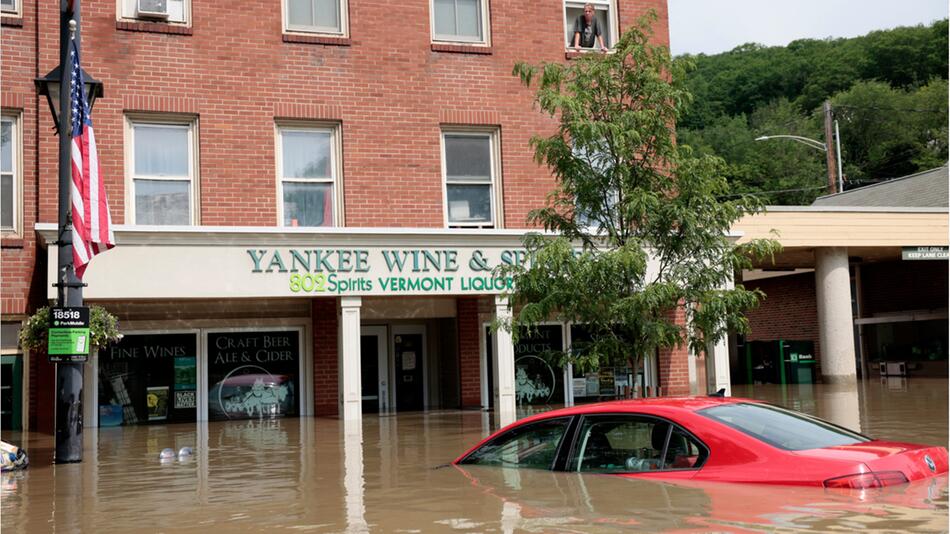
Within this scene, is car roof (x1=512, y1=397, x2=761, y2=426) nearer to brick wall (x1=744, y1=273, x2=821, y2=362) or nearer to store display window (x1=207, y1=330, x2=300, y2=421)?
store display window (x1=207, y1=330, x2=300, y2=421)

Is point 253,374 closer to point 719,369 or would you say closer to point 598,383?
point 598,383

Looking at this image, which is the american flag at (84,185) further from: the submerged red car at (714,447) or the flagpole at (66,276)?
the submerged red car at (714,447)

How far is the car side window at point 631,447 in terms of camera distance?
7.80 metres

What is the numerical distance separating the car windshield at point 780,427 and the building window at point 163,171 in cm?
1382

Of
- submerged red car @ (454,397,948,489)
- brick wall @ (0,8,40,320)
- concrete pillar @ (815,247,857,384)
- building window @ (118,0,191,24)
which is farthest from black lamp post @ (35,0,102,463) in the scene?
concrete pillar @ (815,247,857,384)

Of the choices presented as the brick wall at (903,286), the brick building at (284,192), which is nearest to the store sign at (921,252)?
the brick wall at (903,286)

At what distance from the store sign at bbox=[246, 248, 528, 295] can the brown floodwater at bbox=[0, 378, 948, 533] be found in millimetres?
3173

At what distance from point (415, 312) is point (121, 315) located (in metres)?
5.67

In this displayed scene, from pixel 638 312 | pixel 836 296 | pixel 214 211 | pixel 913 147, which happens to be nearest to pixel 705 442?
pixel 638 312

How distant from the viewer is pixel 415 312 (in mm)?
21688

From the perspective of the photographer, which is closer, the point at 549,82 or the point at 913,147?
the point at 549,82

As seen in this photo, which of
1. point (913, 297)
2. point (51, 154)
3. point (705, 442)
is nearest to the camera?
point (705, 442)

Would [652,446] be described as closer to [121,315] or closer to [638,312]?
[638,312]

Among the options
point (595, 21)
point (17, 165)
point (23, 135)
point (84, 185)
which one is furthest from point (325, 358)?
point (595, 21)
